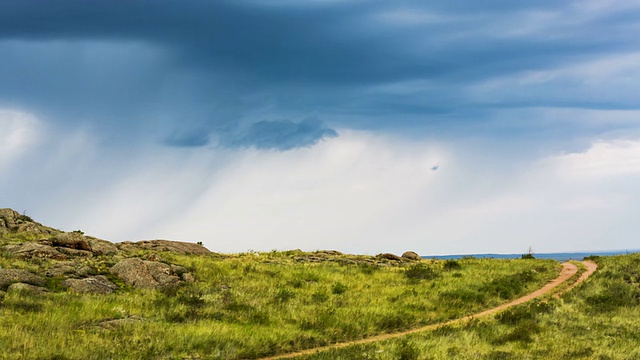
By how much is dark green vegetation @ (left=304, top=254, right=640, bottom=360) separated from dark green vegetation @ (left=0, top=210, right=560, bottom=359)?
3.30ft

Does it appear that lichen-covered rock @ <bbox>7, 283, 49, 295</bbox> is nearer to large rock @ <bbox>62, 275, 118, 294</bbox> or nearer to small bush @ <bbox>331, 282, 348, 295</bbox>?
large rock @ <bbox>62, 275, 118, 294</bbox>

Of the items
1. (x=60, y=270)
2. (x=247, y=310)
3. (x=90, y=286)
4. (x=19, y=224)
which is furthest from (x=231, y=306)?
(x=19, y=224)

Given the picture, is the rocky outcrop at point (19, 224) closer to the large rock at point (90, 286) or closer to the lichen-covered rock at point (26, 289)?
the large rock at point (90, 286)

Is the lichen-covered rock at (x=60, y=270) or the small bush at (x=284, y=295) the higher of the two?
the lichen-covered rock at (x=60, y=270)

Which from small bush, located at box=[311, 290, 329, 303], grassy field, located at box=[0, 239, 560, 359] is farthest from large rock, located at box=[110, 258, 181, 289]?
small bush, located at box=[311, 290, 329, 303]

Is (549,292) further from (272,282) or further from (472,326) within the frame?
(272,282)

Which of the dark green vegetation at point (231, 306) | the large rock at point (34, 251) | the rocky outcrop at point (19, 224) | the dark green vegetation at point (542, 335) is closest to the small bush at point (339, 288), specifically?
the dark green vegetation at point (231, 306)

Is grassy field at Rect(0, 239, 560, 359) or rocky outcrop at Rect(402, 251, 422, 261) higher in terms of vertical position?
rocky outcrop at Rect(402, 251, 422, 261)

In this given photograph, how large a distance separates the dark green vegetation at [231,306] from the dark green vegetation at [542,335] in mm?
1005

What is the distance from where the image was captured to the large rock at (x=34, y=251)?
27.0 m

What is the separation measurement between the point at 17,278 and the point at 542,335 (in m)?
22.4

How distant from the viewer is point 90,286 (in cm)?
2322

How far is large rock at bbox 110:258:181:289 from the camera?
83.3ft

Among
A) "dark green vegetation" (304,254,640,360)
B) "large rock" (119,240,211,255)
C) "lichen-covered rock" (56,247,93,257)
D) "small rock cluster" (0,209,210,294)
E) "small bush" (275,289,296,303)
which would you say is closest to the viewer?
"dark green vegetation" (304,254,640,360)
